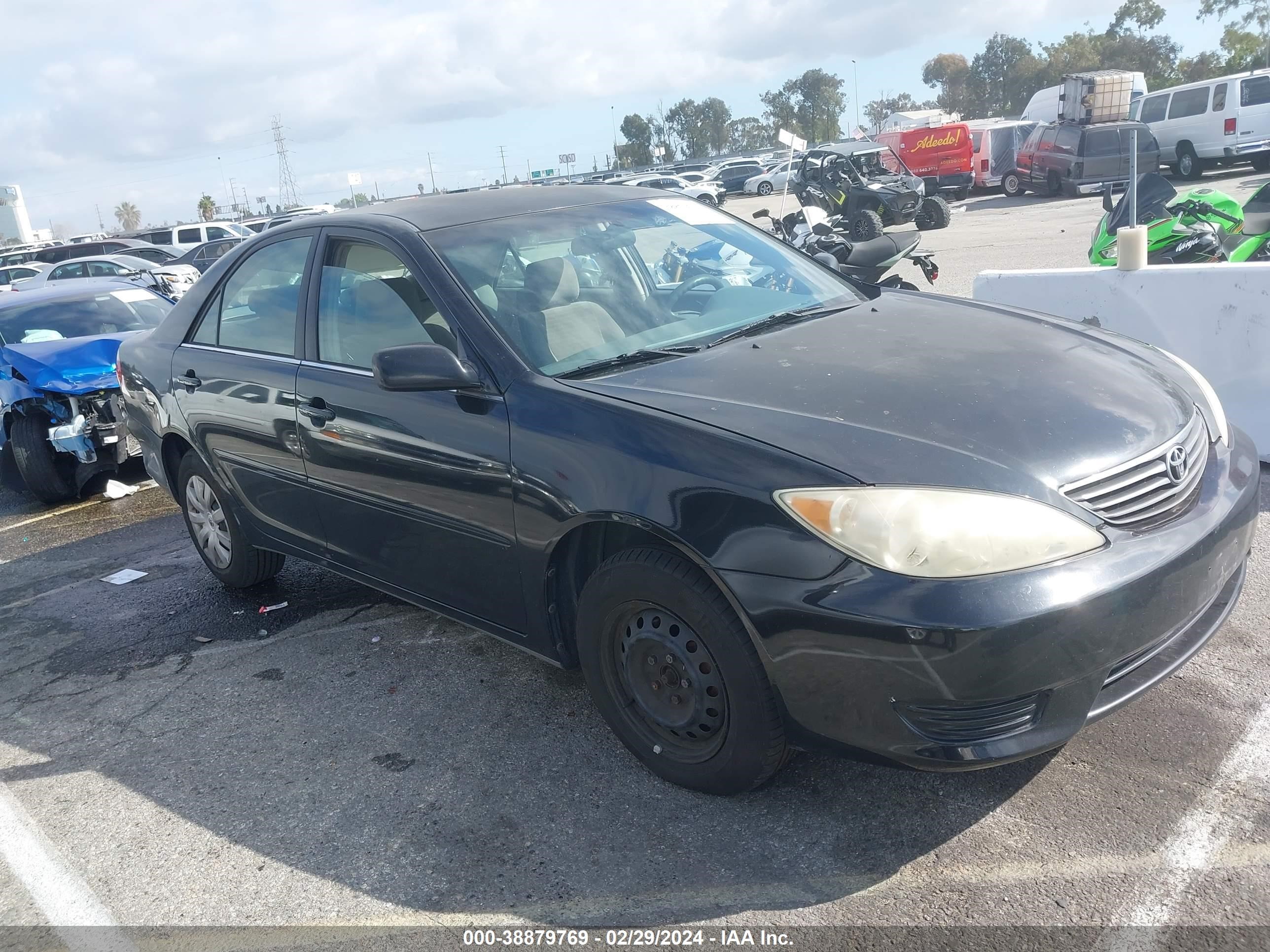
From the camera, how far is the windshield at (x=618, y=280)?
340cm

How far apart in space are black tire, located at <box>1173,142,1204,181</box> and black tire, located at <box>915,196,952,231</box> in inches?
275

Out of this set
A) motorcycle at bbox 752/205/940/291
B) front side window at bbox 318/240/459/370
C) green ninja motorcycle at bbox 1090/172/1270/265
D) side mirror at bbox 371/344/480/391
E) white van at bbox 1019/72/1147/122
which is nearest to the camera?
side mirror at bbox 371/344/480/391

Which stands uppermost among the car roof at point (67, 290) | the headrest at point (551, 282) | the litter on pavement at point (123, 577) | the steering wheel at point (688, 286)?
the headrest at point (551, 282)

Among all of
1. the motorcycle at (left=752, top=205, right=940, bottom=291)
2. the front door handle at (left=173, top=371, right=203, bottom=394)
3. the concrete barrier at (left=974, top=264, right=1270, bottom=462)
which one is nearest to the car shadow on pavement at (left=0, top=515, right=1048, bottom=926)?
the front door handle at (left=173, top=371, right=203, bottom=394)

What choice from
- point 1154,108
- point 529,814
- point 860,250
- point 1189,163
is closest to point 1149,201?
point 860,250

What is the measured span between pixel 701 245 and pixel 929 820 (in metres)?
2.20

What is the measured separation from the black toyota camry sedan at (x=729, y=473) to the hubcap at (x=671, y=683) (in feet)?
0.04

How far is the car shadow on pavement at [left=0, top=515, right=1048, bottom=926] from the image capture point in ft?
8.97

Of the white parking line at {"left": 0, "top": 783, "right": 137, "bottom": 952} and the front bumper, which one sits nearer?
the front bumper

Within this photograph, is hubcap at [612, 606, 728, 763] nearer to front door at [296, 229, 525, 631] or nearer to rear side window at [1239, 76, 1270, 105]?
front door at [296, 229, 525, 631]

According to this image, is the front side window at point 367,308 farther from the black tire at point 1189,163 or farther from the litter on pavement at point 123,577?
the black tire at point 1189,163

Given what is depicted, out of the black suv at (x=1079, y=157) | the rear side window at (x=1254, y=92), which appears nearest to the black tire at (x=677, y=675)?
the black suv at (x=1079, y=157)

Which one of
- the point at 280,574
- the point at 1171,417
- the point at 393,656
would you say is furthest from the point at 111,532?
the point at 1171,417

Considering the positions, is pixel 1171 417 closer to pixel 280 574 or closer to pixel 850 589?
pixel 850 589
